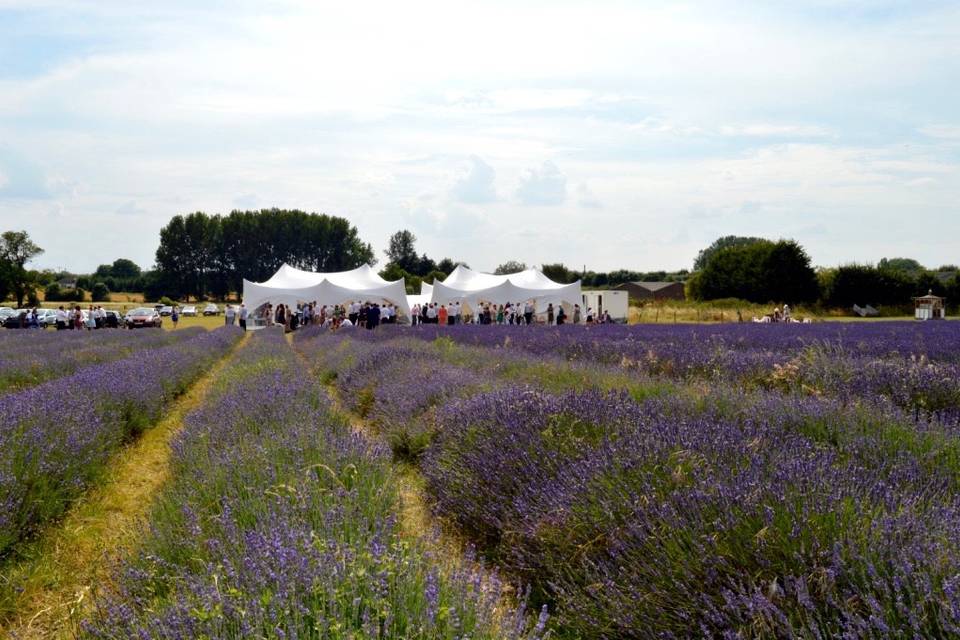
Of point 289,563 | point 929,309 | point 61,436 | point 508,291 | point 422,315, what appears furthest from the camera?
point 929,309

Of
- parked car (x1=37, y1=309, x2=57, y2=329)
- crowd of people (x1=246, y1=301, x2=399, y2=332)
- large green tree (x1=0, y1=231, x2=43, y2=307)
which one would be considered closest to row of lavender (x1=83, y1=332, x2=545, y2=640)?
crowd of people (x1=246, y1=301, x2=399, y2=332)

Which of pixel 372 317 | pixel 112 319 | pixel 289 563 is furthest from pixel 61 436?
pixel 112 319

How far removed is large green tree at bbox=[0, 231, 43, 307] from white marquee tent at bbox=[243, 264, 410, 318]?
4371 cm

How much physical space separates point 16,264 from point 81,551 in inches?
2957

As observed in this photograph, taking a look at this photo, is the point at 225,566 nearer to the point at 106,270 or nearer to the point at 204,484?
the point at 204,484

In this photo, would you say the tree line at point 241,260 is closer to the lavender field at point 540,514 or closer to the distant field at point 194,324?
the distant field at point 194,324

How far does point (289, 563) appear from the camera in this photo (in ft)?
6.54

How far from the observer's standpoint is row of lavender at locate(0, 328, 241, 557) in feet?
12.8

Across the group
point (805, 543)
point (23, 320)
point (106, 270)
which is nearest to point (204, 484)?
point (805, 543)

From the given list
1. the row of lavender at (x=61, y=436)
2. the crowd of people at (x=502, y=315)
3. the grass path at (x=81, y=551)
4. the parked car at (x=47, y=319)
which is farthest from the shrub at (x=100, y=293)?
the grass path at (x=81, y=551)

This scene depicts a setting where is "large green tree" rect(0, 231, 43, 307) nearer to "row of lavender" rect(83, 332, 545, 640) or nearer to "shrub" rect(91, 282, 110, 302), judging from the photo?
"shrub" rect(91, 282, 110, 302)

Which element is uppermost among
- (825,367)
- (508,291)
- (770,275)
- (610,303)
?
(770,275)

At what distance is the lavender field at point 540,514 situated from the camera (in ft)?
6.11

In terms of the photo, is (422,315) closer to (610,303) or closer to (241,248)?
(610,303)
